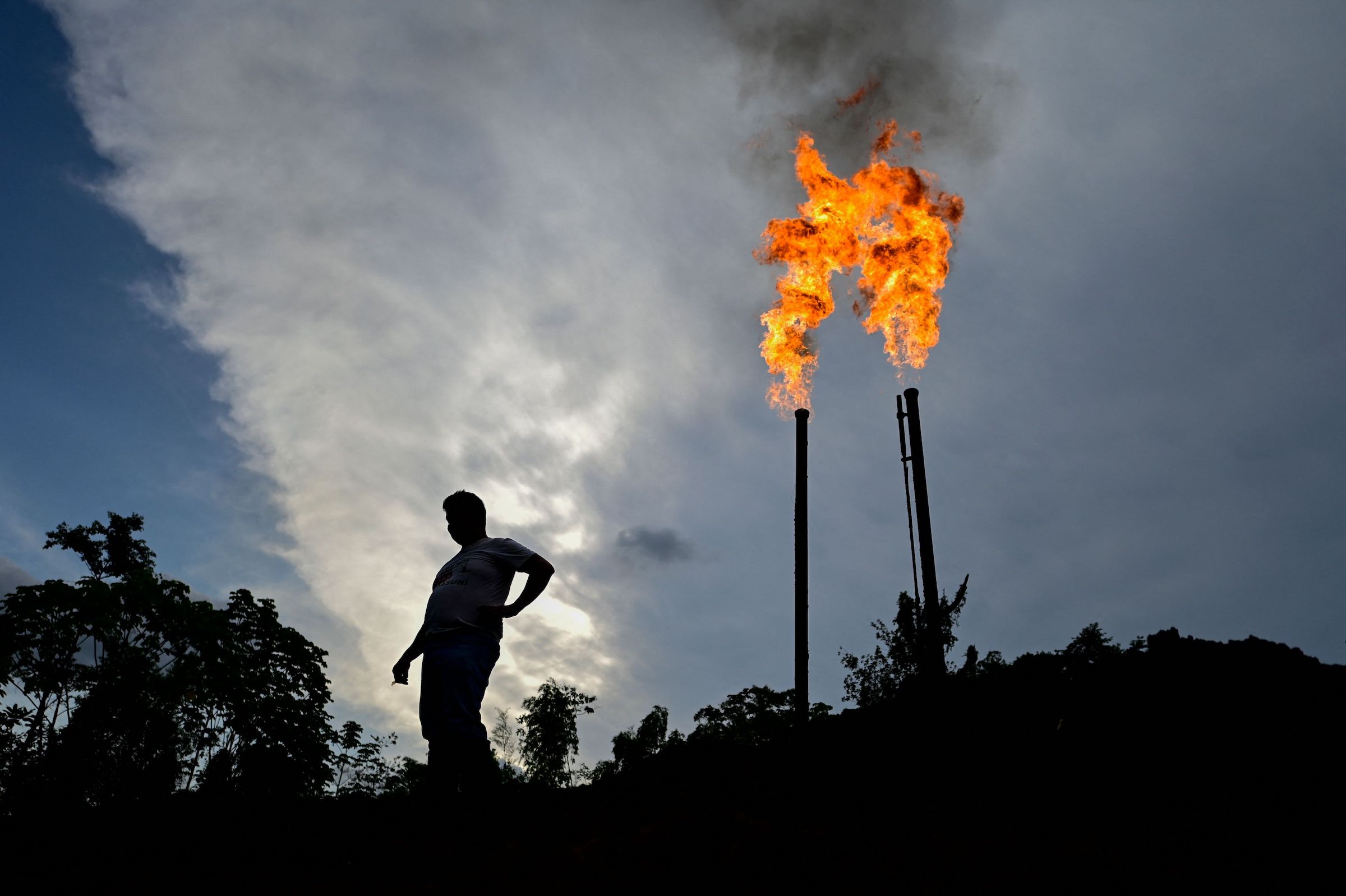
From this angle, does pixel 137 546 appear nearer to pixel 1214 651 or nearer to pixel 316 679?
pixel 316 679

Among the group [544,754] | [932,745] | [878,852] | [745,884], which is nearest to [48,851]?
[745,884]

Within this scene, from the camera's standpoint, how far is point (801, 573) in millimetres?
10836

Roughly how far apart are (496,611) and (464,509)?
38.9 inches

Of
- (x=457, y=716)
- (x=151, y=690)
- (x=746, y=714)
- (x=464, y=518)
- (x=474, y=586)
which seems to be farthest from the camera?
(x=746, y=714)

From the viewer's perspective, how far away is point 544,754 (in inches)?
1293

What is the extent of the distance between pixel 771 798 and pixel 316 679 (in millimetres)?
19742

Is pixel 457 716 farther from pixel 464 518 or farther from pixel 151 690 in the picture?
pixel 151 690

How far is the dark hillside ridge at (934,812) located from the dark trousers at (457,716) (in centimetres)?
19

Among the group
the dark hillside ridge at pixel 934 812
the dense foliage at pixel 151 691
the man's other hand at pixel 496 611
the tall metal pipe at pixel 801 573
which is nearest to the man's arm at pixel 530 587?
the man's other hand at pixel 496 611

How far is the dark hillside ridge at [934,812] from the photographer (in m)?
3.52

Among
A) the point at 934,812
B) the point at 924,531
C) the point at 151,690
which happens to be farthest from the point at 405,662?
the point at 151,690

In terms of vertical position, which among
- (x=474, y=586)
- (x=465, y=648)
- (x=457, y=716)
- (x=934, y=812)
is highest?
(x=474, y=586)


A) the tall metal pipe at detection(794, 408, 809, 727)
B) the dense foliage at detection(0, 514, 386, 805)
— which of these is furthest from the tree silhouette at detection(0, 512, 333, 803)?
the tall metal pipe at detection(794, 408, 809, 727)

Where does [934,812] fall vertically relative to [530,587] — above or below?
below
